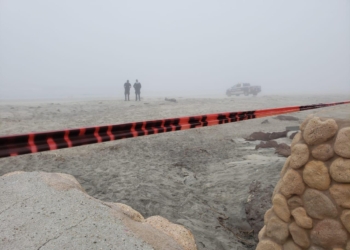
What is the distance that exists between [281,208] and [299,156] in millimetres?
488

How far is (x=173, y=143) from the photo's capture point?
7699mm

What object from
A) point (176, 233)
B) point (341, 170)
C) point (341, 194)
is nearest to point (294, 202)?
point (341, 194)

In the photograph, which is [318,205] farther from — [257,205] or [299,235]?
[257,205]

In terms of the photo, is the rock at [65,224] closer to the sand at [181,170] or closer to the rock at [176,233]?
the rock at [176,233]

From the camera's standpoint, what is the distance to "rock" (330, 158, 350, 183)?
180cm

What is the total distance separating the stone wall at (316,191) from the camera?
185 cm

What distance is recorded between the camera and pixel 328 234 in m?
1.93

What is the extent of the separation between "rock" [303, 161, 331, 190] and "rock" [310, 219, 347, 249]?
27 cm

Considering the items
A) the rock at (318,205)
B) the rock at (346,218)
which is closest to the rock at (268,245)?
the rock at (318,205)

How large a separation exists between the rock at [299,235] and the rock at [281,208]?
75 millimetres

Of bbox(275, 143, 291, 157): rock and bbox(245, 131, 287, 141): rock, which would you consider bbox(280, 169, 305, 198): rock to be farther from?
bbox(245, 131, 287, 141): rock

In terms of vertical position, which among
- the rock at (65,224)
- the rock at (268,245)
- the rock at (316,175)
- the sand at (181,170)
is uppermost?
Answer: the rock at (316,175)

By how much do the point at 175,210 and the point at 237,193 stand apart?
1.19 meters

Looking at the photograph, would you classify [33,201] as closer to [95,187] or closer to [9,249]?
[9,249]
